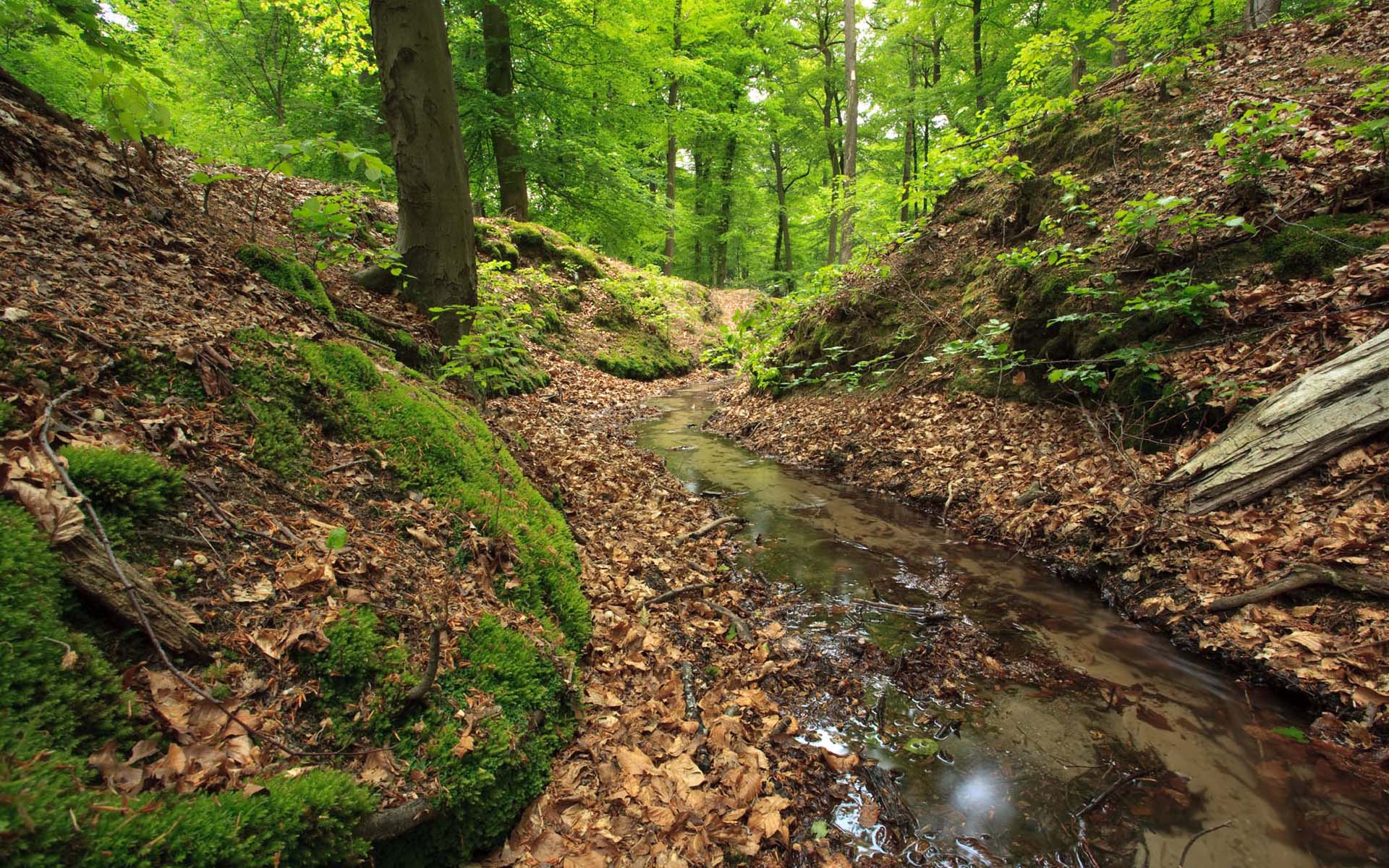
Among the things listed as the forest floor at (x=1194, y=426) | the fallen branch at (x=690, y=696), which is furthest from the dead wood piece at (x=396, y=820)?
the forest floor at (x=1194, y=426)

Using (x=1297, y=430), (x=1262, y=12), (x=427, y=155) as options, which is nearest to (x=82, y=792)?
(x=427, y=155)

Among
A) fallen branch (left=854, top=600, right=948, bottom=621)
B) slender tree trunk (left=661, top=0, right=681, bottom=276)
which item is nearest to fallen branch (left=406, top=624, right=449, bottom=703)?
fallen branch (left=854, top=600, right=948, bottom=621)

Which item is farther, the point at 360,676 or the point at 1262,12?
the point at 1262,12

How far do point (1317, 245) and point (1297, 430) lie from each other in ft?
7.62

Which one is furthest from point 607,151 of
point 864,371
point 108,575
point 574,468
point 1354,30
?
point 108,575

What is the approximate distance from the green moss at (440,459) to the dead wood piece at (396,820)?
1358mm

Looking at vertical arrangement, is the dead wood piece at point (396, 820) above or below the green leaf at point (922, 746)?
above

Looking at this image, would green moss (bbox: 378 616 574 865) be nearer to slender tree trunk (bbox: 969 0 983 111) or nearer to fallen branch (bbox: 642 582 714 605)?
fallen branch (bbox: 642 582 714 605)

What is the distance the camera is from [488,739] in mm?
2424

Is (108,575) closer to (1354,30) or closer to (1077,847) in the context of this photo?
(1077,847)

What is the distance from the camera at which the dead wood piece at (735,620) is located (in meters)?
4.35

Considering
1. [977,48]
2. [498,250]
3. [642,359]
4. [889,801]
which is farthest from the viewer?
[977,48]

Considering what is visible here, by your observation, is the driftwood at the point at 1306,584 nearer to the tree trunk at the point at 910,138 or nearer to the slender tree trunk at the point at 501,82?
the slender tree trunk at the point at 501,82

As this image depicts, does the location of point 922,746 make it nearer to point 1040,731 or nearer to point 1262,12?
point 1040,731
